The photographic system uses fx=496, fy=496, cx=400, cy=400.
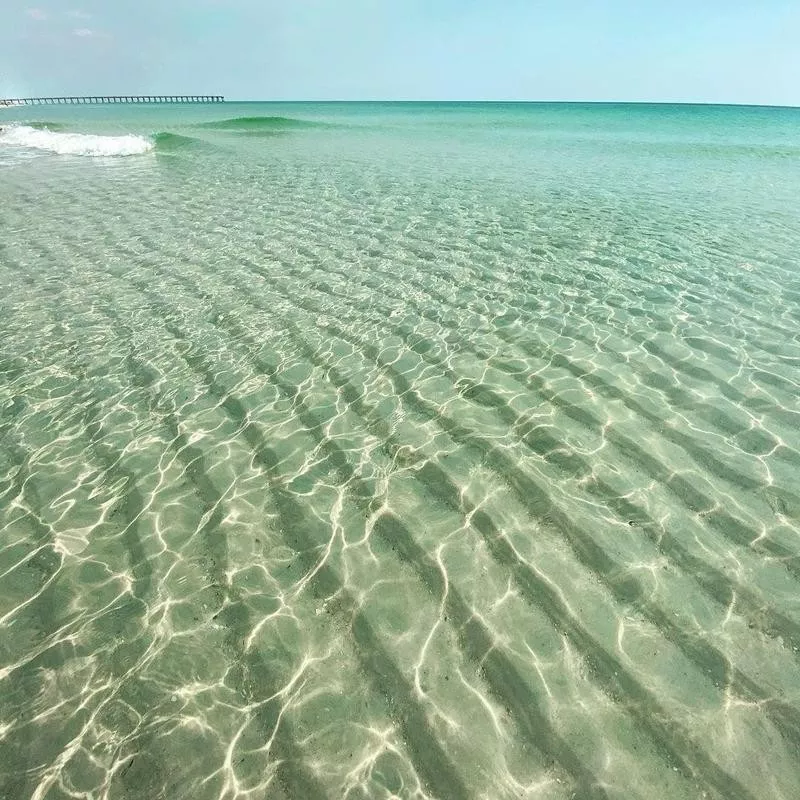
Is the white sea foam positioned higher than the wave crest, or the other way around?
the white sea foam

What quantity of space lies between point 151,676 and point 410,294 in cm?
747

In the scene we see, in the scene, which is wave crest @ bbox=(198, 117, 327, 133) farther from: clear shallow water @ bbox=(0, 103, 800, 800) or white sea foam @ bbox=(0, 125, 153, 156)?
clear shallow water @ bbox=(0, 103, 800, 800)

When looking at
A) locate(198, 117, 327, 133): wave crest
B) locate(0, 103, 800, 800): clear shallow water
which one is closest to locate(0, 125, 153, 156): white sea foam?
locate(198, 117, 327, 133): wave crest

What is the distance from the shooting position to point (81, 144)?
104 ft

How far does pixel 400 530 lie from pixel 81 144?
38149mm

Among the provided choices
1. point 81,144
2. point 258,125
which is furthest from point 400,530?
point 258,125

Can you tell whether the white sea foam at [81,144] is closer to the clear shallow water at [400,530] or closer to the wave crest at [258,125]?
the wave crest at [258,125]

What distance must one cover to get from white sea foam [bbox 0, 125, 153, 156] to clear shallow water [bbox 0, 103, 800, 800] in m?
24.5

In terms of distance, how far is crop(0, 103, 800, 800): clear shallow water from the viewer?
10.3 ft

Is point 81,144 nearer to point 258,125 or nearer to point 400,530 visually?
point 258,125

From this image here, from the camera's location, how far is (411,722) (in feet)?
10.7

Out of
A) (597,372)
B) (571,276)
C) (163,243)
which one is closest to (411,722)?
(597,372)

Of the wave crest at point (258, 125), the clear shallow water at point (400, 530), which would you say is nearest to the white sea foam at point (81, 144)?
the wave crest at point (258, 125)

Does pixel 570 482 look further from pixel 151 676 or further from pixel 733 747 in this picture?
pixel 151 676
